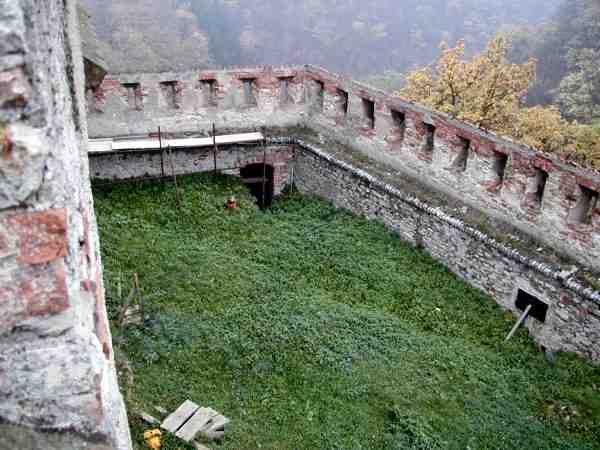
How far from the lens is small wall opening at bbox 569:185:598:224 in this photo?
33.1 feet

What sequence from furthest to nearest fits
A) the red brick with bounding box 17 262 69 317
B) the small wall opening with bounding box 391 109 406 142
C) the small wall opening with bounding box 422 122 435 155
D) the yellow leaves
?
the yellow leaves, the small wall opening with bounding box 391 109 406 142, the small wall opening with bounding box 422 122 435 155, the red brick with bounding box 17 262 69 317

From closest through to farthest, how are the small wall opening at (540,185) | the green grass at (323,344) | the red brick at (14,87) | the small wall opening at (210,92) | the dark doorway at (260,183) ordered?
the red brick at (14,87) < the green grass at (323,344) < the small wall opening at (540,185) < the small wall opening at (210,92) < the dark doorway at (260,183)

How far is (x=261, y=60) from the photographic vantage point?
52.1m

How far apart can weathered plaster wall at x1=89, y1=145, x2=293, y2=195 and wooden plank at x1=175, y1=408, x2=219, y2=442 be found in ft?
22.3

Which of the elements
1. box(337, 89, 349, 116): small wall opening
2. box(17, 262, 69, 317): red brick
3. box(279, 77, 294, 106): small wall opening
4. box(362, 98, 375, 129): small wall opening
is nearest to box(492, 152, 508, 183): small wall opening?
box(362, 98, 375, 129): small wall opening

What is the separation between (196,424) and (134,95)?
335 inches

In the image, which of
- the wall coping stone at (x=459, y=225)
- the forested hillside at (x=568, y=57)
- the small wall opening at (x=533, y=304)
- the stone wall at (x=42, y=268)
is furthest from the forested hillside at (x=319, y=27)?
the stone wall at (x=42, y=268)

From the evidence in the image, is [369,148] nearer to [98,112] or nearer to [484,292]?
[484,292]

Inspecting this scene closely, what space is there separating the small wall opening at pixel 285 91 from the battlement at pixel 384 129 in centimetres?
2

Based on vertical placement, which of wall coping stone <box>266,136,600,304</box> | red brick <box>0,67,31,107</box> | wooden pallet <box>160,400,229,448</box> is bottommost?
wooden pallet <box>160,400,229,448</box>

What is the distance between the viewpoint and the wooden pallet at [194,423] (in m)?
7.14

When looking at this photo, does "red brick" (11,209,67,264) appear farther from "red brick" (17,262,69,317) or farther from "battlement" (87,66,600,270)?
"battlement" (87,66,600,270)

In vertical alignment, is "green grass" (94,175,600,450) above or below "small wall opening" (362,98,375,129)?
below

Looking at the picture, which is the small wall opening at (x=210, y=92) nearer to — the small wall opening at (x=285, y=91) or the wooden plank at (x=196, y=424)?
the small wall opening at (x=285, y=91)
